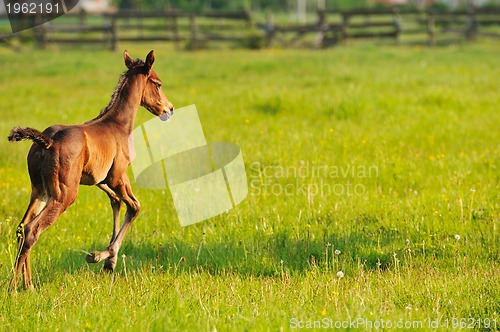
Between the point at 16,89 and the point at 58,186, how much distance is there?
14.5 metres

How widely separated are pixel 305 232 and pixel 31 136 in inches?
119

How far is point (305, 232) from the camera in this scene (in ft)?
21.7

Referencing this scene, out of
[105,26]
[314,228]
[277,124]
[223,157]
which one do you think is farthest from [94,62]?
[314,228]

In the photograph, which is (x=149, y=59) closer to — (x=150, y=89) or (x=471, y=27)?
(x=150, y=89)

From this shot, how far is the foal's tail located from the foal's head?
0.97 m

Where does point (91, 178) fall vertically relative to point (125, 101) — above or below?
below

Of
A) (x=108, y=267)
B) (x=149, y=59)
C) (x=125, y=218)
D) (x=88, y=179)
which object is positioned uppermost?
(x=149, y=59)

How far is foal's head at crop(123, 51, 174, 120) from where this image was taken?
5.21 m

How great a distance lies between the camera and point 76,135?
4.71 meters

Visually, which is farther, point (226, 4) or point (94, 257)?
point (226, 4)

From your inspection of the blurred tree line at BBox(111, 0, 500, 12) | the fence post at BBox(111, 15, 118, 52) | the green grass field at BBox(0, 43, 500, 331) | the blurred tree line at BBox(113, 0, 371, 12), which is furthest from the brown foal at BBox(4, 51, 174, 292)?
the blurred tree line at BBox(113, 0, 371, 12)

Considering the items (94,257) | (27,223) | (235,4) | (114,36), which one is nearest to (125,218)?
(94,257)

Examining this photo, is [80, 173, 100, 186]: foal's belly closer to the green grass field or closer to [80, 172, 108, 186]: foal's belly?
[80, 172, 108, 186]: foal's belly

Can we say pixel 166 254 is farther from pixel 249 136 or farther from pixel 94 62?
pixel 94 62
